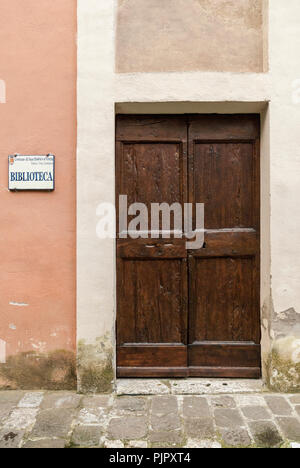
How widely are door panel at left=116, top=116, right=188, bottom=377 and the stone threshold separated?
0.08m

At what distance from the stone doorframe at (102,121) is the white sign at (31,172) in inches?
10.7

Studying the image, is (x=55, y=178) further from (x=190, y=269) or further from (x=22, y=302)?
(x=190, y=269)

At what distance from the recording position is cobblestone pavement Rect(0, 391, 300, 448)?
8.92ft

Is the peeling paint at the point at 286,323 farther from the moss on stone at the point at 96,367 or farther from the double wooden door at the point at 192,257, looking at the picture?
the moss on stone at the point at 96,367

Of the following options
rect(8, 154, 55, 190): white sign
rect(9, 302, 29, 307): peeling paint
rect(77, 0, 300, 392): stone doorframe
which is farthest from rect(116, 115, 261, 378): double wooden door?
rect(9, 302, 29, 307): peeling paint

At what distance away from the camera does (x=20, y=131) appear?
3.57 meters

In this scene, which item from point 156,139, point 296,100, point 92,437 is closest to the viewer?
point 92,437

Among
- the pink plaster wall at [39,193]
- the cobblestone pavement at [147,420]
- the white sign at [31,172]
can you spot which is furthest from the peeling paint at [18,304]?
the white sign at [31,172]

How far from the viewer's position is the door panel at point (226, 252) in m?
3.75

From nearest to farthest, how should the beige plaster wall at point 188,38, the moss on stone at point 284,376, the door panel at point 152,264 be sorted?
the moss on stone at point 284,376 → the beige plaster wall at point 188,38 → the door panel at point 152,264

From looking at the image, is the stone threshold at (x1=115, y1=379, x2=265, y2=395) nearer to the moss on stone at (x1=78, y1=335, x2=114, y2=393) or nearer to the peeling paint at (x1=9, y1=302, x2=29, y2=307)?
the moss on stone at (x1=78, y1=335, x2=114, y2=393)

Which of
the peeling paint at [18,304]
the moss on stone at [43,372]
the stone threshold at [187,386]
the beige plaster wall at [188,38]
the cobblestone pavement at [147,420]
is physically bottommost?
the cobblestone pavement at [147,420]
